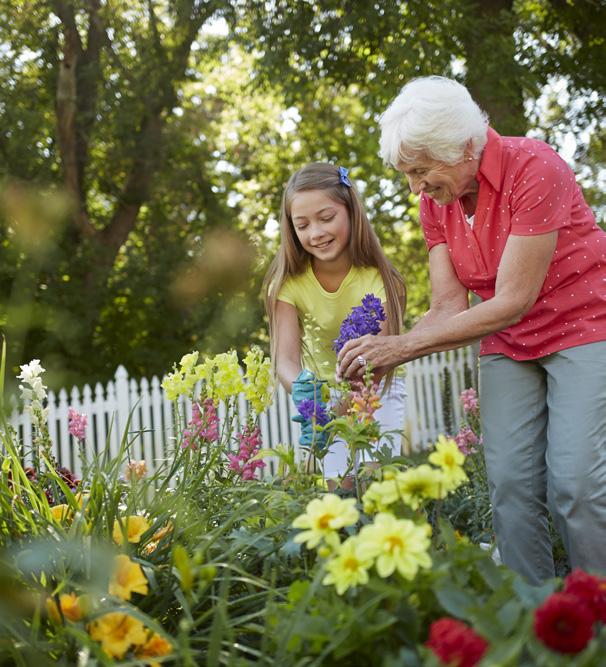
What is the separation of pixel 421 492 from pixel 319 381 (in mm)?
853

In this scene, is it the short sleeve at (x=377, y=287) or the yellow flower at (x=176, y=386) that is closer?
the yellow flower at (x=176, y=386)

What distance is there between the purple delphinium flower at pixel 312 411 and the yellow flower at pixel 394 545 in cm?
93

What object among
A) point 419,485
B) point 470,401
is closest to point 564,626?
point 419,485

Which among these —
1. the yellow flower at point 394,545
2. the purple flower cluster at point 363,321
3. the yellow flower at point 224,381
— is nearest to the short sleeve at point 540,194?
the purple flower cluster at point 363,321

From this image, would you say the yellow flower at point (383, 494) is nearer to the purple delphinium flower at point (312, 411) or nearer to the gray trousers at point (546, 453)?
the purple delphinium flower at point (312, 411)

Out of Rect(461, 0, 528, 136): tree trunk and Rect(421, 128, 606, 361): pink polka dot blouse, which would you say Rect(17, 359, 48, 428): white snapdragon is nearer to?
Rect(421, 128, 606, 361): pink polka dot blouse

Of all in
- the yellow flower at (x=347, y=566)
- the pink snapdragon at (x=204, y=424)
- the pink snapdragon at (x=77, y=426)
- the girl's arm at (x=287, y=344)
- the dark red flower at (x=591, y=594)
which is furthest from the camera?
the girl's arm at (x=287, y=344)

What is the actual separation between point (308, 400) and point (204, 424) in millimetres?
464

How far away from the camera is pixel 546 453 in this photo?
256 centimetres

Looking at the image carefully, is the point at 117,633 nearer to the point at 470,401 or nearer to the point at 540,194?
the point at 540,194

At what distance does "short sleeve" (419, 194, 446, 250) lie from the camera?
2.86 meters

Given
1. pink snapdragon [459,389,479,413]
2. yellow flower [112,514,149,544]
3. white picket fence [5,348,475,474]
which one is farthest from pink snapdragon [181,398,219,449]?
white picket fence [5,348,475,474]

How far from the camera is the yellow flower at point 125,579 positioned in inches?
61.7

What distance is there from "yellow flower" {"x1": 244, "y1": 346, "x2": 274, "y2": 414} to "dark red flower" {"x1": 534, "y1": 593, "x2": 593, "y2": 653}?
5.67 feet
